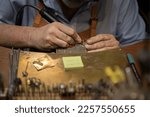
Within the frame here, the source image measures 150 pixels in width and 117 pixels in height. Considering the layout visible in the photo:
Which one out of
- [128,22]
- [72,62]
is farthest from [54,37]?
[128,22]

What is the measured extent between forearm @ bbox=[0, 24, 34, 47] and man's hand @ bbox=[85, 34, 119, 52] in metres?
0.19

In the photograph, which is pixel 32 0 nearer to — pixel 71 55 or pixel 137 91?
pixel 71 55

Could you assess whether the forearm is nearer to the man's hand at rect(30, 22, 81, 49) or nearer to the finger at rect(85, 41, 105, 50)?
the man's hand at rect(30, 22, 81, 49)

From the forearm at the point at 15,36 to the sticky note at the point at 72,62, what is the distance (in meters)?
0.18

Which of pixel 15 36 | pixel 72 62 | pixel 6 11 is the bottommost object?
pixel 72 62

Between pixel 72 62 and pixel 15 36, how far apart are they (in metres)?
0.25

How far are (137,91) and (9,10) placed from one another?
705mm

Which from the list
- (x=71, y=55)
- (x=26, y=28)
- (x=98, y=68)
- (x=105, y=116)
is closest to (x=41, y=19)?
(x=26, y=28)

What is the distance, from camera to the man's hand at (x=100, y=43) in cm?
94

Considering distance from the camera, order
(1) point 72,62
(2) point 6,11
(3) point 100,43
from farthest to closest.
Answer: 1. (2) point 6,11
2. (3) point 100,43
3. (1) point 72,62

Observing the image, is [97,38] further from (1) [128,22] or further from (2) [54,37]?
(1) [128,22]

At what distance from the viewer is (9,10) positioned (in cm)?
112

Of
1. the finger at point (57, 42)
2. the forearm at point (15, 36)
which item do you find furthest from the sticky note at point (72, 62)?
the forearm at point (15, 36)

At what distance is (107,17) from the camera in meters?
1.16
